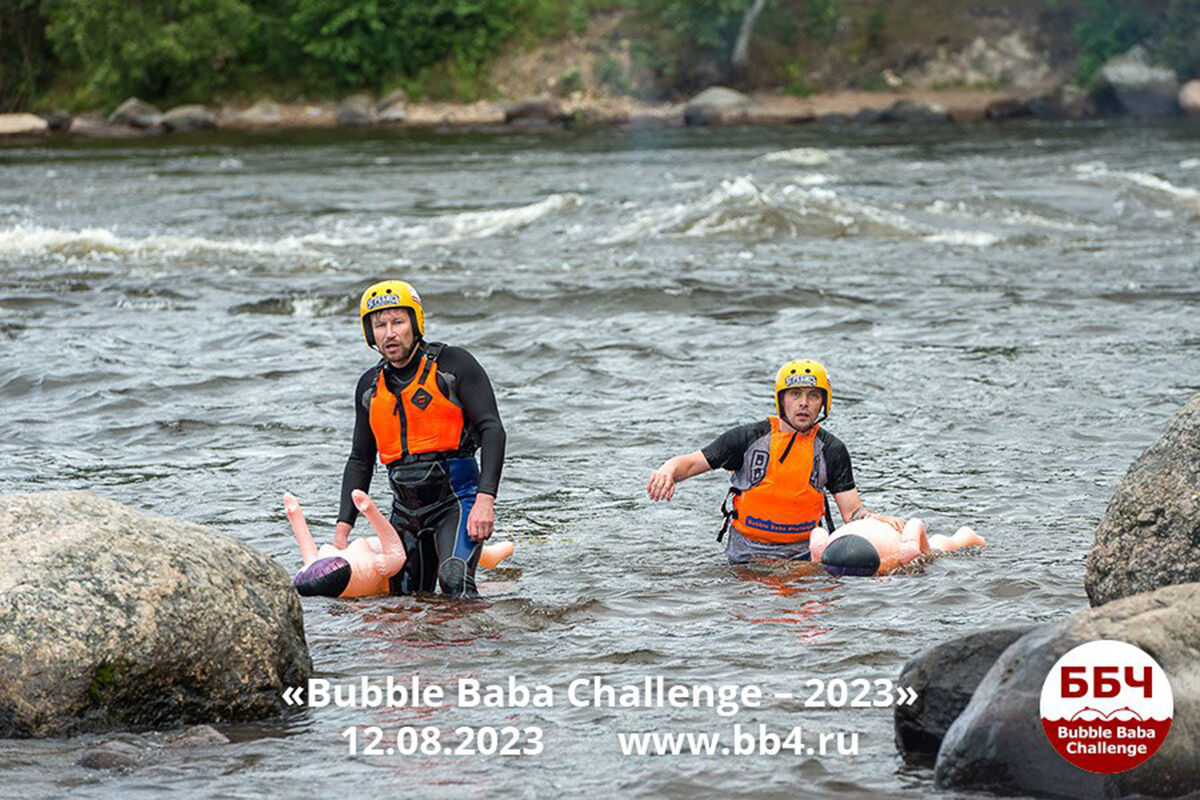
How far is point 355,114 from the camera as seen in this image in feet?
185

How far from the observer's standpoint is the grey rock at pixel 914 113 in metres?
51.5

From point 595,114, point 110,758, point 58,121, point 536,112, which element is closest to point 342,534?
point 110,758

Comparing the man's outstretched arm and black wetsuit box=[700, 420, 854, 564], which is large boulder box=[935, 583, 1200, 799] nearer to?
the man's outstretched arm

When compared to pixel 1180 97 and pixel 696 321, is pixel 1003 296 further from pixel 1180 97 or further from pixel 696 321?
pixel 1180 97

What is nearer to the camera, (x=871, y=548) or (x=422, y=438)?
(x=422, y=438)

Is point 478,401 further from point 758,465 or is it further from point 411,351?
point 758,465

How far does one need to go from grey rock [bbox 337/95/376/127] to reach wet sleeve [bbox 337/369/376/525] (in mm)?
47209

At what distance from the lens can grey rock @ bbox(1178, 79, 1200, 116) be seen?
163 feet

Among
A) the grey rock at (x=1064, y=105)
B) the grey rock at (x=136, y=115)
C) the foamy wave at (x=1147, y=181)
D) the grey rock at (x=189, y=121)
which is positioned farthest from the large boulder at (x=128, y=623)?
the grey rock at (x=136, y=115)

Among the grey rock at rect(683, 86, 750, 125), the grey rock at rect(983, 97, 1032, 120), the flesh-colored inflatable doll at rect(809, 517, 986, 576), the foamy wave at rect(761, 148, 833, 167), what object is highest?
the grey rock at rect(683, 86, 750, 125)

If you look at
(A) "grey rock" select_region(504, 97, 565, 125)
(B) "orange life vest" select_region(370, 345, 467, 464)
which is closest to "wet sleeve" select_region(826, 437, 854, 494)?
(B) "orange life vest" select_region(370, 345, 467, 464)

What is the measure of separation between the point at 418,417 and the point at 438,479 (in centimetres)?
36

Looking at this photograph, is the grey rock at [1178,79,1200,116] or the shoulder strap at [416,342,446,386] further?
the grey rock at [1178,79,1200,116]

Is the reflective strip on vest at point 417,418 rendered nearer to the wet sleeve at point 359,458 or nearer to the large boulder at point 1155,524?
the wet sleeve at point 359,458
